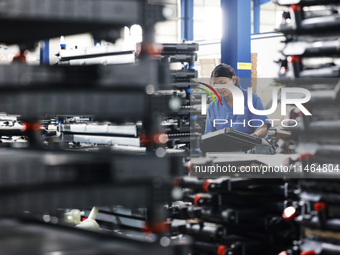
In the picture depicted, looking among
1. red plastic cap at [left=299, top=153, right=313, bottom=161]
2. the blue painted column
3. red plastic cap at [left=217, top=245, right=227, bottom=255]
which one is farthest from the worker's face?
red plastic cap at [left=299, top=153, right=313, bottom=161]

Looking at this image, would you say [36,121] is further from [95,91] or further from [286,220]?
[286,220]

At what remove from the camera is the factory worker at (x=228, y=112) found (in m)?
5.68

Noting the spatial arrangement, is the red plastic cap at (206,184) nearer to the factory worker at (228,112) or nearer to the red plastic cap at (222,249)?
the red plastic cap at (222,249)

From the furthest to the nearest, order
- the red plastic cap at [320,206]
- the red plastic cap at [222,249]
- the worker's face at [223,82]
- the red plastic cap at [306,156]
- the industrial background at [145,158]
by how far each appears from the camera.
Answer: the worker's face at [223,82] → the red plastic cap at [222,249] → the red plastic cap at [306,156] → the red plastic cap at [320,206] → the industrial background at [145,158]

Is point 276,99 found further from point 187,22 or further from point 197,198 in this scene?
point 187,22

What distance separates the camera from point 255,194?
4160mm

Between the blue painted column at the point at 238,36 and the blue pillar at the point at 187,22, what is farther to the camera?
the blue pillar at the point at 187,22

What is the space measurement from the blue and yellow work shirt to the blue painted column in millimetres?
1917

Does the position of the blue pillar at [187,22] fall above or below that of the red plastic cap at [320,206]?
above

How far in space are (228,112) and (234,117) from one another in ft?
0.54

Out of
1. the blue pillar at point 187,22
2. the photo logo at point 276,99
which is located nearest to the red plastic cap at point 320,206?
the photo logo at point 276,99

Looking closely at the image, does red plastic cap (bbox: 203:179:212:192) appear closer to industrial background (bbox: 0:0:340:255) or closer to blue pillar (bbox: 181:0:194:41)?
industrial background (bbox: 0:0:340:255)

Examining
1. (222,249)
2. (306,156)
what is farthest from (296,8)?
(222,249)

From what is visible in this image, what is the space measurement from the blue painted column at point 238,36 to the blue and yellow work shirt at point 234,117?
1917 mm
